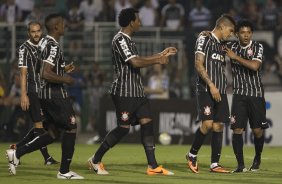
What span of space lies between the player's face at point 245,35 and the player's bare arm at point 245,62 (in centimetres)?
33

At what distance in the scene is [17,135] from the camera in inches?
963

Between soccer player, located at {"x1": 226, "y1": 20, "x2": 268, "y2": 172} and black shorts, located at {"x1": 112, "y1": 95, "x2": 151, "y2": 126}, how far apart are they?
1.64 metres

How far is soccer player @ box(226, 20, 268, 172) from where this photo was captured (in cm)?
1532

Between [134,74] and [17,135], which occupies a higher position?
[134,74]

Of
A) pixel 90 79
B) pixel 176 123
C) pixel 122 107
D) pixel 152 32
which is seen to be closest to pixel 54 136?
pixel 122 107

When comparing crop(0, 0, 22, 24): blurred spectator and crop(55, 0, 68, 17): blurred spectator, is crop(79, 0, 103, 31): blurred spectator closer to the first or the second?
crop(55, 0, 68, 17): blurred spectator

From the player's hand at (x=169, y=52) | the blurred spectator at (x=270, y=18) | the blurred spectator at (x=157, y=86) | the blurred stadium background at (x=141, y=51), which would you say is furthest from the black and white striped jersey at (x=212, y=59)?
the blurred spectator at (x=270, y=18)

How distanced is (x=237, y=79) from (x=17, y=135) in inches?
397

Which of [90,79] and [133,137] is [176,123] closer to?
[133,137]

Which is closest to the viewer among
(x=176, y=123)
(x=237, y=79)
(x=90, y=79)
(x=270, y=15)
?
(x=237, y=79)

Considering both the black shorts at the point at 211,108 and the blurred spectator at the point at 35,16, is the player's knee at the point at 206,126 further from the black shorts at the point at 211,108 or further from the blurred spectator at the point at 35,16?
the blurred spectator at the point at 35,16

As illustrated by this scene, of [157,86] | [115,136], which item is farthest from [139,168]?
[157,86]

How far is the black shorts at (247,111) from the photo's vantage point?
50.7 feet

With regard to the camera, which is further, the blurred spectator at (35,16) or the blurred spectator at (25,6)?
the blurred spectator at (25,6)
